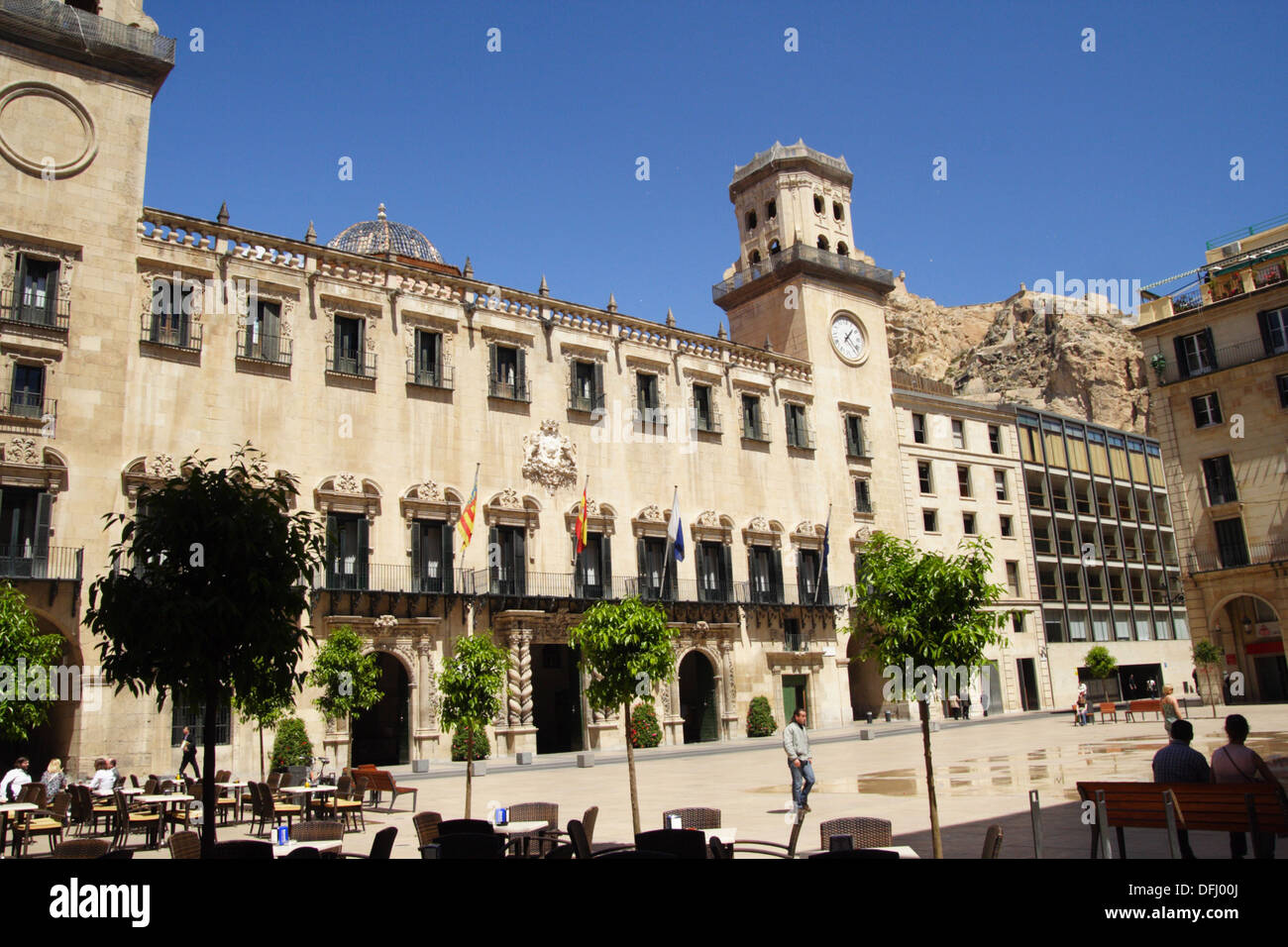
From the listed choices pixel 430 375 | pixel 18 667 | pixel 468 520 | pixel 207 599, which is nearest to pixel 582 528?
pixel 468 520

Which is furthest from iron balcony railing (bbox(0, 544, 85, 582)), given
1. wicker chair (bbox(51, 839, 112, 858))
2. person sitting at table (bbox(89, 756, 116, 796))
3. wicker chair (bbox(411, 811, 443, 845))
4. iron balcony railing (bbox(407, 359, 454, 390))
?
wicker chair (bbox(51, 839, 112, 858))

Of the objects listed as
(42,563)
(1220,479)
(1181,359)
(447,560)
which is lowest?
(42,563)

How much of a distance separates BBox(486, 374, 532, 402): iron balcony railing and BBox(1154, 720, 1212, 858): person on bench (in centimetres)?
2830

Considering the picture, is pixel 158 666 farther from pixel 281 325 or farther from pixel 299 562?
pixel 281 325

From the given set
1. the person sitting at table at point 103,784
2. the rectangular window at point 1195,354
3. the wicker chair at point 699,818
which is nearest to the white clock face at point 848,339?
the rectangular window at point 1195,354

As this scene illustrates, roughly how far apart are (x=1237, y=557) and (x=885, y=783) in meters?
29.0

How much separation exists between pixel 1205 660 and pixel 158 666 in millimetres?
41244

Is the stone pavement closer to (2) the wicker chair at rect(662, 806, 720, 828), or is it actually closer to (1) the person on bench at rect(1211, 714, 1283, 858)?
(1) the person on bench at rect(1211, 714, 1283, 858)

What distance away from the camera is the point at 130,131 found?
30094mm

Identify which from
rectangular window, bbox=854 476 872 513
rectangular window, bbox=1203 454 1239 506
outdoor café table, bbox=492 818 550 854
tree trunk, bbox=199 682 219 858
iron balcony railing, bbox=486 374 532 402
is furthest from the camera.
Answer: rectangular window, bbox=854 476 872 513

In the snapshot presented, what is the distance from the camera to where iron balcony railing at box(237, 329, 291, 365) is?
3073 cm

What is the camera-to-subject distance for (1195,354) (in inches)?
1692

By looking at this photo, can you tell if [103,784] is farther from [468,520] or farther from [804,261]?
[804,261]

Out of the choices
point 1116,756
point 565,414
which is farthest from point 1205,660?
point 565,414
